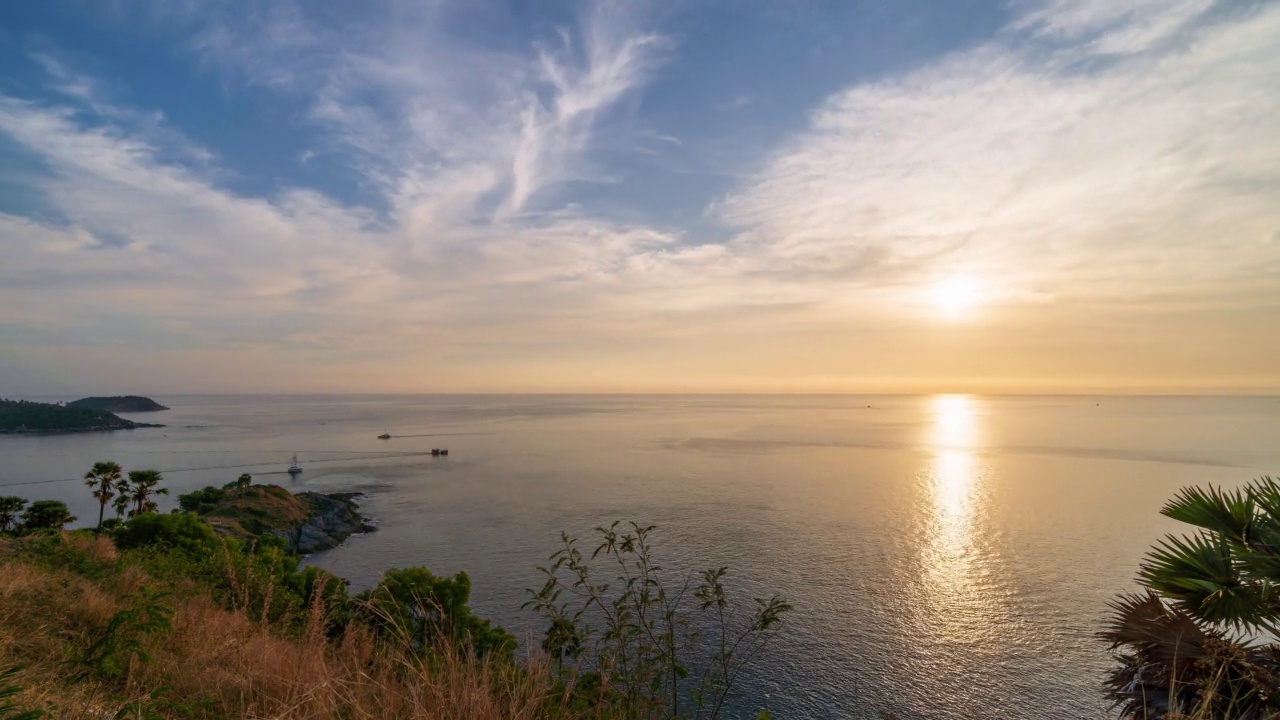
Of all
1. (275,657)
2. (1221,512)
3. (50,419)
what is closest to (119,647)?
(275,657)

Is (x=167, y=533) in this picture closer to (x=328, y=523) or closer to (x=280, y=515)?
(x=280, y=515)

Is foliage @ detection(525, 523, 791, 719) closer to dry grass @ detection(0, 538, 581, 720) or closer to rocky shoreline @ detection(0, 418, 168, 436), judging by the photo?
dry grass @ detection(0, 538, 581, 720)

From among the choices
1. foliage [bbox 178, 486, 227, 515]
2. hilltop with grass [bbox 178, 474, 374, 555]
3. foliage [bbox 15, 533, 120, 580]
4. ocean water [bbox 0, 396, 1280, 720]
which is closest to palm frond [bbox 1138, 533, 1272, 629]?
foliage [bbox 15, 533, 120, 580]

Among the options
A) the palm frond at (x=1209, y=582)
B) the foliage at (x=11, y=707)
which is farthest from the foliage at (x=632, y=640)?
the palm frond at (x=1209, y=582)

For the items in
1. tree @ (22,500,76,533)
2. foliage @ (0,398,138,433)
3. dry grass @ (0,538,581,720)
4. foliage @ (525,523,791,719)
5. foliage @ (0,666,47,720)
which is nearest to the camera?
foliage @ (0,666,47,720)

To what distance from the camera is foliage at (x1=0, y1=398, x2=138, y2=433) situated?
137 m

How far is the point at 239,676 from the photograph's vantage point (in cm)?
466

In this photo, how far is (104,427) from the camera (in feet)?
479

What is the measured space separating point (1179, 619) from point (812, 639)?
24.9 meters

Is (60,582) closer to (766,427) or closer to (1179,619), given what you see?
(1179,619)

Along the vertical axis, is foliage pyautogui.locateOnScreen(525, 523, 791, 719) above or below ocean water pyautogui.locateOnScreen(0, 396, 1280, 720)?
above

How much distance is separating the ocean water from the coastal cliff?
3031mm

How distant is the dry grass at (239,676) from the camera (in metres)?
3.94

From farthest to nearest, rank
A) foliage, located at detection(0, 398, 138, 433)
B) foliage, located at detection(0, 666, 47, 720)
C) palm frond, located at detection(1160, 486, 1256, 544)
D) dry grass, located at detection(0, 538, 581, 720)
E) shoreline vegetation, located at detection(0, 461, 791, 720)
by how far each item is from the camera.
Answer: foliage, located at detection(0, 398, 138, 433)
palm frond, located at detection(1160, 486, 1256, 544)
shoreline vegetation, located at detection(0, 461, 791, 720)
dry grass, located at detection(0, 538, 581, 720)
foliage, located at detection(0, 666, 47, 720)
